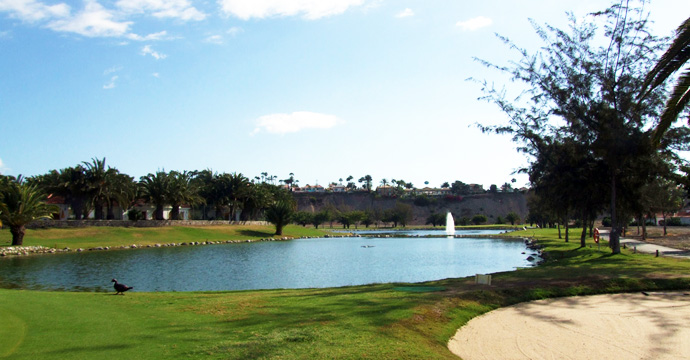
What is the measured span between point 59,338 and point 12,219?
47.3 m

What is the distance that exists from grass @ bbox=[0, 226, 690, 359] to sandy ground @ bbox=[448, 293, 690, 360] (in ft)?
2.30

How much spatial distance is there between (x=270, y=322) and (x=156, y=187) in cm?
7232

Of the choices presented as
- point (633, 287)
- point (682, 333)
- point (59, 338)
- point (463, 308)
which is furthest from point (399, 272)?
point (59, 338)

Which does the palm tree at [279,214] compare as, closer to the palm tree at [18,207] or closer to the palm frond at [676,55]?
the palm tree at [18,207]

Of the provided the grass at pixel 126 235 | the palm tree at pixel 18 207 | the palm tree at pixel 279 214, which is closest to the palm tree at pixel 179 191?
the grass at pixel 126 235

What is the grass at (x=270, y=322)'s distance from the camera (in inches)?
358

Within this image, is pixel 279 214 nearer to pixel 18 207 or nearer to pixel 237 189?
pixel 237 189

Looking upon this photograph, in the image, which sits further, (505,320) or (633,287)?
(633,287)

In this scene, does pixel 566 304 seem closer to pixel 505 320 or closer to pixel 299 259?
pixel 505 320

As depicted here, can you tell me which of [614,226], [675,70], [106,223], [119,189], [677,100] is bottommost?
[106,223]

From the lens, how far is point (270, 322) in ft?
38.7

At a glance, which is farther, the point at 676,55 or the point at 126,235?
the point at 126,235

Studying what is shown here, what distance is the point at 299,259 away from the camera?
144 feet

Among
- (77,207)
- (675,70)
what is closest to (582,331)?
(675,70)
